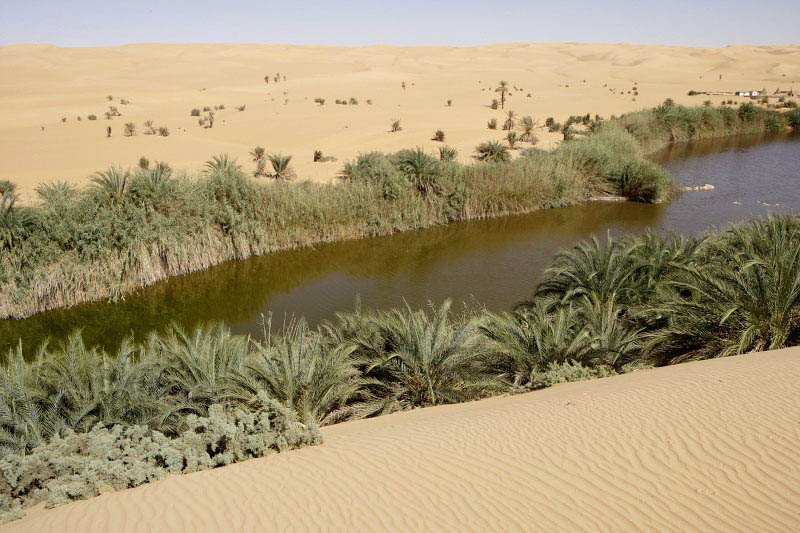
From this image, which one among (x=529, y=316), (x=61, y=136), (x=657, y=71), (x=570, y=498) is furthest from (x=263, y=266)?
(x=657, y=71)

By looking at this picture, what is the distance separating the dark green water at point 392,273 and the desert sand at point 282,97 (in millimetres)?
5511

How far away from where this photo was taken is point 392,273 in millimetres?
12102

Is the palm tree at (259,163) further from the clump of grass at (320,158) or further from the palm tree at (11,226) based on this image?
the palm tree at (11,226)

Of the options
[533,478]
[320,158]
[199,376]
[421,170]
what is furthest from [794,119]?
[199,376]

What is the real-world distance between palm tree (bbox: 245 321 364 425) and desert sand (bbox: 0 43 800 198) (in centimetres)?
1266

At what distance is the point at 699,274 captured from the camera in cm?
714

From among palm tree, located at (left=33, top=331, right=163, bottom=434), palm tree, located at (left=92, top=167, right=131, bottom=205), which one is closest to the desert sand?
palm tree, located at (left=92, top=167, right=131, bottom=205)

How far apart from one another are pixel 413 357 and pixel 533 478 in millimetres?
2750

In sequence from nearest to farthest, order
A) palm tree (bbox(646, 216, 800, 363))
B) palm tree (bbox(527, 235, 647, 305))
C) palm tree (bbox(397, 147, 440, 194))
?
palm tree (bbox(646, 216, 800, 363)), palm tree (bbox(527, 235, 647, 305)), palm tree (bbox(397, 147, 440, 194))

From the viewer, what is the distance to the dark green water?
32.2 feet

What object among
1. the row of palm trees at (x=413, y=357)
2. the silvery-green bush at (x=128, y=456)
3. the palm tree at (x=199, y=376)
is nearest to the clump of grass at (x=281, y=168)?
the row of palm trees at (x=413, y=357)

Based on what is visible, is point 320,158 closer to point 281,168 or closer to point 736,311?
A: point 281,168

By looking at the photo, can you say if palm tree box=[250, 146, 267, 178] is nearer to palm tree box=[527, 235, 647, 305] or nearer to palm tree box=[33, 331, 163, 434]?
palm tree box=[527, 235, 647, 305]

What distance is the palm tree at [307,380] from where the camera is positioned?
5445mm
